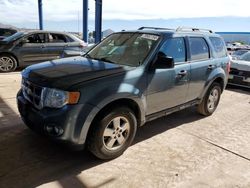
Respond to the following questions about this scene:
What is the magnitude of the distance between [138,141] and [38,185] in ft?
5.82

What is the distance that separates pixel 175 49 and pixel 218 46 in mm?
1645

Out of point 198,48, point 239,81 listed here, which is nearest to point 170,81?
point 198,48

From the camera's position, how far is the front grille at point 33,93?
347cm

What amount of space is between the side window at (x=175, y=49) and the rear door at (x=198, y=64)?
22 cm

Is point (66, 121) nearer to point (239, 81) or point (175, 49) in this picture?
point (175, 49)

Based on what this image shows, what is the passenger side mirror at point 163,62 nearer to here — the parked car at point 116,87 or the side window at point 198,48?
the parked car at point 116,87

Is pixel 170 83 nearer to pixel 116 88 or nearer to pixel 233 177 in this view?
pixel 116 88

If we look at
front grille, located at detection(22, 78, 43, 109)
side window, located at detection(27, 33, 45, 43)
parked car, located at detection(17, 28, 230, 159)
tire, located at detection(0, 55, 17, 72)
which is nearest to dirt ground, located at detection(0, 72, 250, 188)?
parked car, located at detection(17, 28, 230, 159)

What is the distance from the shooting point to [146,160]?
3838 mm

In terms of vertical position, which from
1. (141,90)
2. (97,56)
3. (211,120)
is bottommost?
(211,120)

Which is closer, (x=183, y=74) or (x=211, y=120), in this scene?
(x=183, y=74)

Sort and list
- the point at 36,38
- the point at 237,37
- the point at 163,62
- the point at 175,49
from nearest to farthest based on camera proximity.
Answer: the point at 163,62 → the point at 175,49 → the point at 36,38 → the point at 237,37

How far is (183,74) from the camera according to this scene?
4633 millimetres

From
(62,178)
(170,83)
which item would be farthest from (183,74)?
(62,178)
